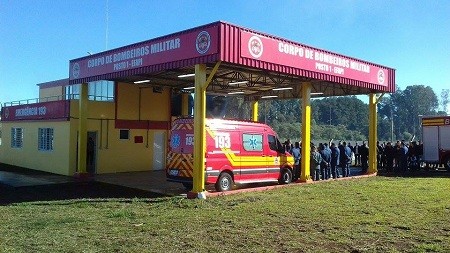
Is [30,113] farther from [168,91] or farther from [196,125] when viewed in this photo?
[196,125]

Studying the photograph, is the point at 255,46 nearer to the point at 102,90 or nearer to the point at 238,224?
the point at 238,224

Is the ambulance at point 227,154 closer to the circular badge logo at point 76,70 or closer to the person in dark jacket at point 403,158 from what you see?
the circular badge logo at point 76,70

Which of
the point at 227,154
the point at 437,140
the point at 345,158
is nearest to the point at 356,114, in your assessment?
the point at 437,140

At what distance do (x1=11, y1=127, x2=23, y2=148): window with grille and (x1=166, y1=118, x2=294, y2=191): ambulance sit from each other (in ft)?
43.3

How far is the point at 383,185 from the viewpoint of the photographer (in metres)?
14.9

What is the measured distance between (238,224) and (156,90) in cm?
1396

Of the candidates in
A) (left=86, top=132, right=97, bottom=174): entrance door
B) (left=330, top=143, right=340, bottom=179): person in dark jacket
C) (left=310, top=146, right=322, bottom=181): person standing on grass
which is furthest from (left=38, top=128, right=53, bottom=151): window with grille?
(left=330, top=143, right=340, bottom=179): person in dark jacket

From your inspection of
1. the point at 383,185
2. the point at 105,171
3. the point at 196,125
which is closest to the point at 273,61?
the point at 196,125

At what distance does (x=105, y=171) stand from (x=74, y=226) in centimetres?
1135

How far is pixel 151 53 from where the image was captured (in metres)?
13.8

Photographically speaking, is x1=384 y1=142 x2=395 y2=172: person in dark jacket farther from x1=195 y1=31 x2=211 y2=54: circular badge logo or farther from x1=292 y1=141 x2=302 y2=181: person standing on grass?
x1=195 y1=31 x2=211 y2=54: circular badge logo

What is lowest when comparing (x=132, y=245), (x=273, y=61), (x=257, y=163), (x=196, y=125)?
(x=132, y=245)

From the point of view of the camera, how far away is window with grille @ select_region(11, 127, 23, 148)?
22922 millimetres

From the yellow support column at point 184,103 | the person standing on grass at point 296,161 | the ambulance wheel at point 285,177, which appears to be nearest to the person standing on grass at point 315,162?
the person standing on grass at point 296,161
